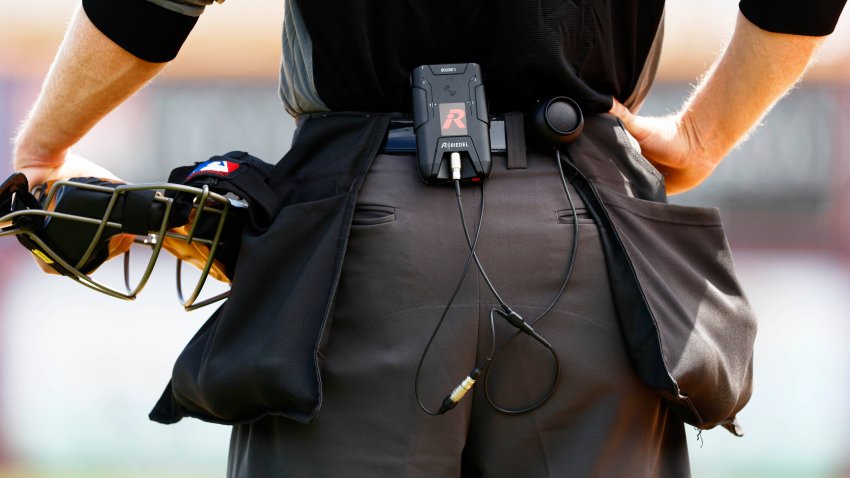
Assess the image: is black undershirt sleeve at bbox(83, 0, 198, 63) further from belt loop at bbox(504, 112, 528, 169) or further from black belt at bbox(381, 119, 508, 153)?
belt loop at bbox(504, 112, 528, 169)

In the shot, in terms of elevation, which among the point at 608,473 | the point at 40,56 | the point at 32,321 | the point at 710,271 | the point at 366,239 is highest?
the point at 366,239

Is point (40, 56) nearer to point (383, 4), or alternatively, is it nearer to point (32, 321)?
point (32, 321)

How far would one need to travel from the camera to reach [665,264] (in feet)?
3.91

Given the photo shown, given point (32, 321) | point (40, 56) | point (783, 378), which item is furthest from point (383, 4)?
point (40, 56)

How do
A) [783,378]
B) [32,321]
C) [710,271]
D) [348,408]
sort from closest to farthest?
[348,408]
[710,271]
[783,378]
[32,321]

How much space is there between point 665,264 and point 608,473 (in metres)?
0.25

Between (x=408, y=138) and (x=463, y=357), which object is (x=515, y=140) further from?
(x=463, y=357)

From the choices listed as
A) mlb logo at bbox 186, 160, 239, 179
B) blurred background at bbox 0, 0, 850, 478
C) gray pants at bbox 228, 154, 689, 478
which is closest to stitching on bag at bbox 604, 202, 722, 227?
gray pants at bbox 228, 154, 689, 478

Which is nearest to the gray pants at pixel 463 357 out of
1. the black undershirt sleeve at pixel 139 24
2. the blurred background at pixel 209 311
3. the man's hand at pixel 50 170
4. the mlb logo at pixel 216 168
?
the mlb logo at pixel 216 168

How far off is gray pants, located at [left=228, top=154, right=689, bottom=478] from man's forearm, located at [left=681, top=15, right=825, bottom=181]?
388 mm

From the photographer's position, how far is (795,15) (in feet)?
4.15

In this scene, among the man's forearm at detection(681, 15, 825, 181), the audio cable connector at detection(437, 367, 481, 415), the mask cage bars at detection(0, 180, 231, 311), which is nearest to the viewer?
the audio cable connector at detection(437, 367, 481, 415)

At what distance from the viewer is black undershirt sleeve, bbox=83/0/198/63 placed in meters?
1.18

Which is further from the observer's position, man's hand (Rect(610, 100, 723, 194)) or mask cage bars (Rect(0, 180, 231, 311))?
man's hand (Rect(610, 100, 723, 194))
